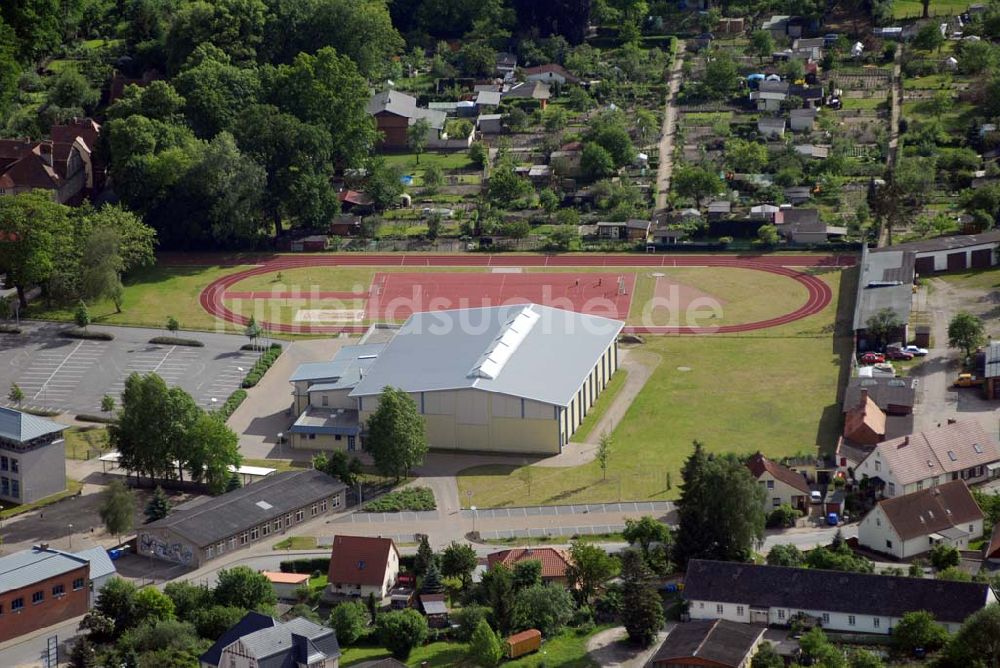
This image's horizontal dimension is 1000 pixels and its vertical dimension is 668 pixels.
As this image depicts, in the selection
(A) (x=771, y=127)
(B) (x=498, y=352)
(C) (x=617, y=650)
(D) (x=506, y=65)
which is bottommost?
(C) (x=617, y=650)

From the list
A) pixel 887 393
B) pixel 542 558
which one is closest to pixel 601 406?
pixel 887 393

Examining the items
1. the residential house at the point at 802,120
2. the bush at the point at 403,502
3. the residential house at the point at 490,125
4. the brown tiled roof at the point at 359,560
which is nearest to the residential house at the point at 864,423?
the bush at the point at 403,502

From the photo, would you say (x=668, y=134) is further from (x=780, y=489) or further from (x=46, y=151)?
(x=780, y=489)

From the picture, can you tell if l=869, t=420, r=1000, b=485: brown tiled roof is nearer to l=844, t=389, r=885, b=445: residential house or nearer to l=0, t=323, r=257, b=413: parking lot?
l=844, t=389, r=885, b=445: residential house

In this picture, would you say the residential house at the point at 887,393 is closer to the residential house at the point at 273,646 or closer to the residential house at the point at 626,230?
the residential house at the point at 626,230

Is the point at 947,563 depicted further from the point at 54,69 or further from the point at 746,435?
the point at 54,69

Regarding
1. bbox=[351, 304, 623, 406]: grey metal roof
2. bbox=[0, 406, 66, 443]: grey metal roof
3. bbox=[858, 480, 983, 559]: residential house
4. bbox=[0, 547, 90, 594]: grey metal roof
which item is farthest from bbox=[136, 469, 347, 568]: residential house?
bbox=[858, 480, 983, 559]: residential house

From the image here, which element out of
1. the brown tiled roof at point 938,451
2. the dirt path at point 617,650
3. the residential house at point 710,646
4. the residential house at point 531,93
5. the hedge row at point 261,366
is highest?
the residential house at point 531,93
